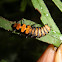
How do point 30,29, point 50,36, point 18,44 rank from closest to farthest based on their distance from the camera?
point 50,36
point 30,29
point 18,44

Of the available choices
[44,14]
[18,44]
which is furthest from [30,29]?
[18,44]

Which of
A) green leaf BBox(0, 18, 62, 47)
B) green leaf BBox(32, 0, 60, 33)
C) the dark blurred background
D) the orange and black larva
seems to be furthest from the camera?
the dark blurred background

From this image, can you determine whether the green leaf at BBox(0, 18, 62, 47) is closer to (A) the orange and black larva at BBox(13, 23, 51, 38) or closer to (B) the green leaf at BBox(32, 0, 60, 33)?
(B) the green leaf at BBox(32, 0, 60, 33)

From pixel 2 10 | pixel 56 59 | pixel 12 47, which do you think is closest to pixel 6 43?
pixel 12 47

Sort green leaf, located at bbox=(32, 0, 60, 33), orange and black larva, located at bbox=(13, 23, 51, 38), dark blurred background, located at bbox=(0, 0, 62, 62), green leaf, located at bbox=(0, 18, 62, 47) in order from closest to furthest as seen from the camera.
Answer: green leaf, located at bbox=(0, 18, 62, 47)
green leaf, located at bbox=(32, 0, 60, 33)
orange and black larva, located at bbox=(13, 23, 51, 38)
dark blurred background, located at bbox=(0, 0, 62, 62)

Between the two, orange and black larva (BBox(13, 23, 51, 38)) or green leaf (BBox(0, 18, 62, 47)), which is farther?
orange and black larva (BBox(13, 23, 51, 38))

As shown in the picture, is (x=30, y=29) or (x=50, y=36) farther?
(x=30, y=29)

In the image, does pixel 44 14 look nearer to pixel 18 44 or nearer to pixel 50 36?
pixel 50 36

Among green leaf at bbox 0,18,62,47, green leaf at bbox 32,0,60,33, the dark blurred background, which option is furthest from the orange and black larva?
the dark blurred background
